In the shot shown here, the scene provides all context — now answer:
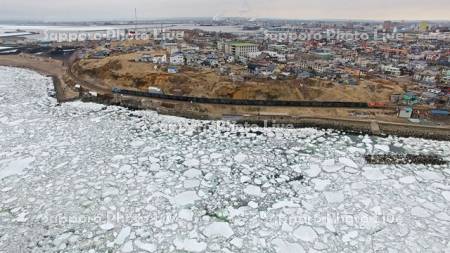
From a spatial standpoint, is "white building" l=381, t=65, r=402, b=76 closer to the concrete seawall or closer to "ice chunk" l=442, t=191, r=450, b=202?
the concrete seawall

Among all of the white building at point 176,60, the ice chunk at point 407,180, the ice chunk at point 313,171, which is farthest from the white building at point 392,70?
the ice chunk at point 313,171

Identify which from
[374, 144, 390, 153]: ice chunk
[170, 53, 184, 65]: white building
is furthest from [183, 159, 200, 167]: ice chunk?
[170, 53, 184, 65]: white building

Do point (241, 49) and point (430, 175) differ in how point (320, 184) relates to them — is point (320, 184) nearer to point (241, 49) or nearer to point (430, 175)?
point (430, 175)

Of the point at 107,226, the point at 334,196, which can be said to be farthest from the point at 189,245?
the point at 334,196

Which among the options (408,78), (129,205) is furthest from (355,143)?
(408,78)

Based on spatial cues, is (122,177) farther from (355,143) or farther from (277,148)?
(355,143)

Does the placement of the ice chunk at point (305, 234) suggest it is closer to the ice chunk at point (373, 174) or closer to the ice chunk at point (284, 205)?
the ice chunk at point (284, 205)
